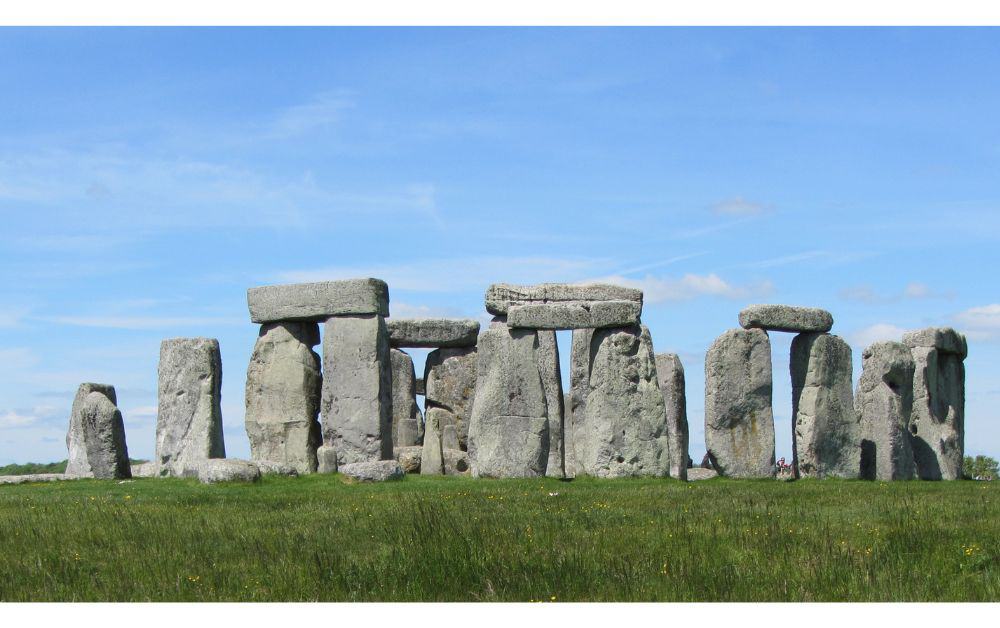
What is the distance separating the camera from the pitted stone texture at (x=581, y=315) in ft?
80.3

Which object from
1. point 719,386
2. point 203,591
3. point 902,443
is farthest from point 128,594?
point 902,443

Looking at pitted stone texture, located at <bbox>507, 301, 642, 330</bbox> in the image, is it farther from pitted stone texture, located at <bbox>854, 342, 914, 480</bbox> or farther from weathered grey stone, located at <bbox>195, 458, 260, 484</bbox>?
pitted stone texture, located at <bbox>854, 342, 914, 480</bbox>

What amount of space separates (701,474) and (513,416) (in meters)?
5.14

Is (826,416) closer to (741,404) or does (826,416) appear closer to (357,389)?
(741,404)

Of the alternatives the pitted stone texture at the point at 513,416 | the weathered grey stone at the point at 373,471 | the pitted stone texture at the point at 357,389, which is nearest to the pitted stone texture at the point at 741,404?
the pitted stone texture at the point at 513,416

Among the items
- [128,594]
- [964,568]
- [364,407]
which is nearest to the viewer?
[128,594]

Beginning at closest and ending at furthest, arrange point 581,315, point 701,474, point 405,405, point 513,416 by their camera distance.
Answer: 1. point 581,315
2. point 513,416
3. point 701,474
4. point 405,405

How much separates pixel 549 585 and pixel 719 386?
1317 centimetres

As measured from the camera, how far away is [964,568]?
1527 centimetres

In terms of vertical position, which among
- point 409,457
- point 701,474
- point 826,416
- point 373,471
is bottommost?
point 701,474

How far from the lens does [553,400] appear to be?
28.7m

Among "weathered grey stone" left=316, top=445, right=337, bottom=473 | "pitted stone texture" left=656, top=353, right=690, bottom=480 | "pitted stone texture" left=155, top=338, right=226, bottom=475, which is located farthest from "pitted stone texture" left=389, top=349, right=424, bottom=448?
"pitted stone texture" left=656, top=353, right=690, bottom=480

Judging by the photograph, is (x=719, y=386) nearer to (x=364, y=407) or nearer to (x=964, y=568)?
(x=364, y=407)

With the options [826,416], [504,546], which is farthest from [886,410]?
[504,546]
